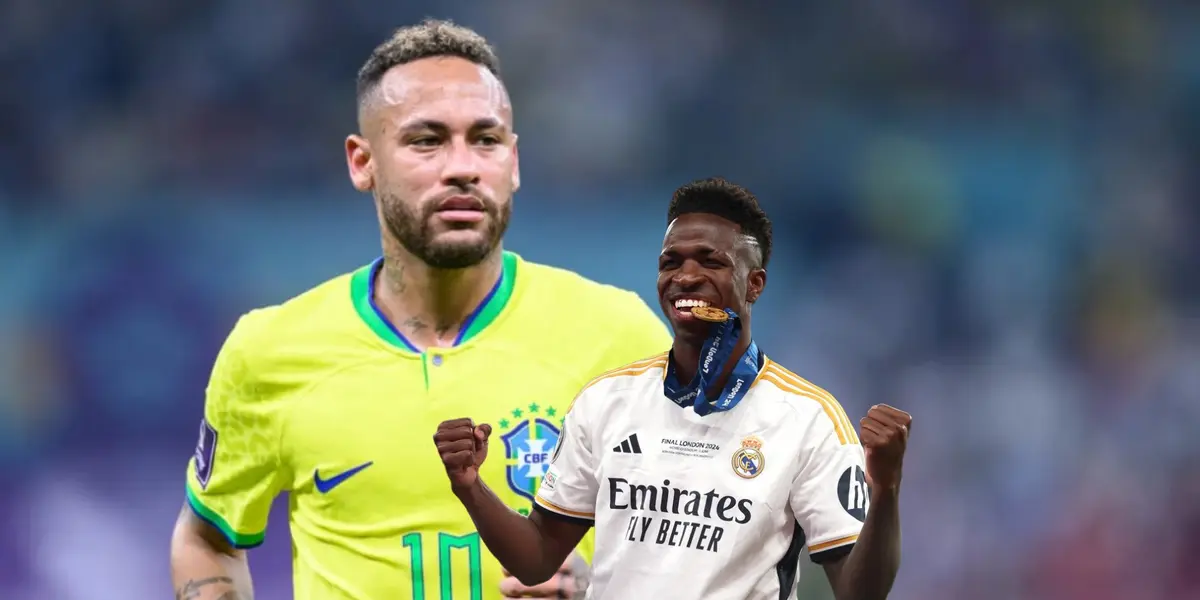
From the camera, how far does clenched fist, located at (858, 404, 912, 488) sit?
79.5 inches

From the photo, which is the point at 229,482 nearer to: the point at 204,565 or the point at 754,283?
the point at 204,565

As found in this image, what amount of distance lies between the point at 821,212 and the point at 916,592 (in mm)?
1636

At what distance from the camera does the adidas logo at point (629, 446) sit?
2383 millimetres

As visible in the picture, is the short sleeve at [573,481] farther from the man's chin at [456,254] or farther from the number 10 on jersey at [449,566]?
the man's chin at [456,254]

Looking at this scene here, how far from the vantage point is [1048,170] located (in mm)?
5895

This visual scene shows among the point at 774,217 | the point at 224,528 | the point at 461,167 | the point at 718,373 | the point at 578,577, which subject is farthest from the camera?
the point at 774,217

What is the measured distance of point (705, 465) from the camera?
91.8 inches

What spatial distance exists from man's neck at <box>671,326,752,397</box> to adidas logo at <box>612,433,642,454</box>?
14 centimetres

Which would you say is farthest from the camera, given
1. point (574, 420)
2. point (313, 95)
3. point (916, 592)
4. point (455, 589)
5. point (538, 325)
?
point (313, 95)

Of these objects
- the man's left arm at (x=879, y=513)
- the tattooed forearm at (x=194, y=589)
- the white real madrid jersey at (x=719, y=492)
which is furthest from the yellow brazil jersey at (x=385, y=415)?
the man's left arm at (x=879, y=513)

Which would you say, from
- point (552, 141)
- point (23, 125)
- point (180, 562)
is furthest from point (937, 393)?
point (23, 125)

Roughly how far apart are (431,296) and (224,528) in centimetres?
79

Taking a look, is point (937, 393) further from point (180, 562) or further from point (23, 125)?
point (23, 125)

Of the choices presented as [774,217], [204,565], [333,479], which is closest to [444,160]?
[333,479]
